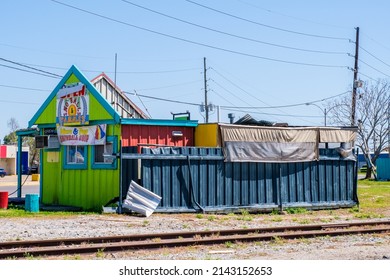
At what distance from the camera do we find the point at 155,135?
72.9 ft

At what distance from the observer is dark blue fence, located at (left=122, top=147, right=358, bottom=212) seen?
20.9 m

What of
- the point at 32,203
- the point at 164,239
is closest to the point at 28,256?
the point at 164,239

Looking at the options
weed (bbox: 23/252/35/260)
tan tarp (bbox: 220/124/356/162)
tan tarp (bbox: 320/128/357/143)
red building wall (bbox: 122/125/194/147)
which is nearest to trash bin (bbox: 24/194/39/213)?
red building wall (bbox: 122/125/194/147)

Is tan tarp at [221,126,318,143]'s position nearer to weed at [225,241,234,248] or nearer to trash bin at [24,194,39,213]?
trash bin at [24,194,39,213]

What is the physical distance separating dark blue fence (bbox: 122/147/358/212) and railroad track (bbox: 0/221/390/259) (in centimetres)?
470

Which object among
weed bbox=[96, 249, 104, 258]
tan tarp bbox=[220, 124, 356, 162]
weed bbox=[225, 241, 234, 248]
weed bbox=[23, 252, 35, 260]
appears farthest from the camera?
tan tarp bbox=[220, 124, 356, 162]

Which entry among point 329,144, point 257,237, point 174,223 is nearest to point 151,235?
point 257,237

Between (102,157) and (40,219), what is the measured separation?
12.1ft

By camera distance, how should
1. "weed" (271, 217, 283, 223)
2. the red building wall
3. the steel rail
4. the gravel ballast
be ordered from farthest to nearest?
the red building wall → "weed" (271, 217, 283, 223) → the steel rail → the gravel ballast

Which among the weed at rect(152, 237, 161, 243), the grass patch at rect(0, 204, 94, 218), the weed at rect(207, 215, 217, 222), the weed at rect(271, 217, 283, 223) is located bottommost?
the weed at rect(152, 237, 161, 243)

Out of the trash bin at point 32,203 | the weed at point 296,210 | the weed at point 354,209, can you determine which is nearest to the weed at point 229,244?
the weed at point 296,210

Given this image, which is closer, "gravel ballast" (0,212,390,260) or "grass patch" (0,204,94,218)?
"gravel ballast" (0,212,390,260)

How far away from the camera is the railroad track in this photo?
42.7ft

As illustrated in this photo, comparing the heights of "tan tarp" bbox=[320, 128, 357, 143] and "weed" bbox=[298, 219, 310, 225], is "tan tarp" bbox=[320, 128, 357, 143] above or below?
above
